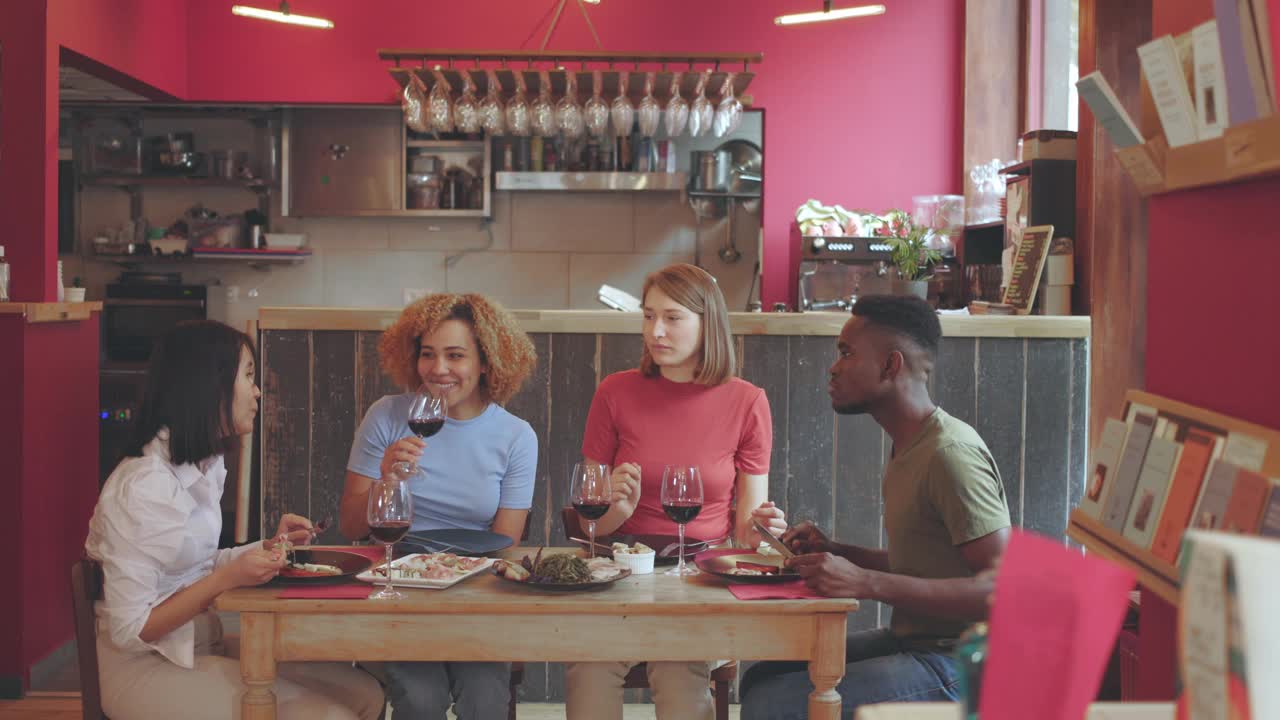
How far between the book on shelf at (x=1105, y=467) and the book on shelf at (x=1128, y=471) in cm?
2

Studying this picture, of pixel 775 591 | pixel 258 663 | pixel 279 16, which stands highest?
pixel 279 16

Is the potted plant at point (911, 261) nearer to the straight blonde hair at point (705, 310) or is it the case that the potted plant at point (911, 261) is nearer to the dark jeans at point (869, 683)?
the straight blonde hair at point (705, 310)

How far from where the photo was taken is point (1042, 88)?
19.2 feet

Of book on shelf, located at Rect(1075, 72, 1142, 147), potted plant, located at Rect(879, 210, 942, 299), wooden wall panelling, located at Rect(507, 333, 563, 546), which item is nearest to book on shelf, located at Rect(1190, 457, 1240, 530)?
book on shelf, located at Rect(1075, 72, 1142, 147)

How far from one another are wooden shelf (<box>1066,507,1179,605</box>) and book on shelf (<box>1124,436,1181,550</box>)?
2 cm

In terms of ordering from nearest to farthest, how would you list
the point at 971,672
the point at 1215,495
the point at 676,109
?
the point at 971,672 → the point at 1215,495 → the point at 676,109

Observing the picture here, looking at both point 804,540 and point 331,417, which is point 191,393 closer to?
point 804,540

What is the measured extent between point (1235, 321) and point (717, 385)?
1441mm

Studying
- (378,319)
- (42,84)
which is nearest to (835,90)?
(378,319)

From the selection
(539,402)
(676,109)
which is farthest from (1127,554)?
(676,109)

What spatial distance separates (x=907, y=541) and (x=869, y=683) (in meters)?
0.29

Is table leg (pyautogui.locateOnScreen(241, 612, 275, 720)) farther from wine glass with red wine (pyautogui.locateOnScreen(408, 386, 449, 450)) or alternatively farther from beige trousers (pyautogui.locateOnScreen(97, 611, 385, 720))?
wine glass with red wine (pyautogui.locateOnScreen(408, 386, 449, 450))

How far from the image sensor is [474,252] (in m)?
6.35

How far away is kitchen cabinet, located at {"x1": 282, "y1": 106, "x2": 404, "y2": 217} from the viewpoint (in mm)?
6070
